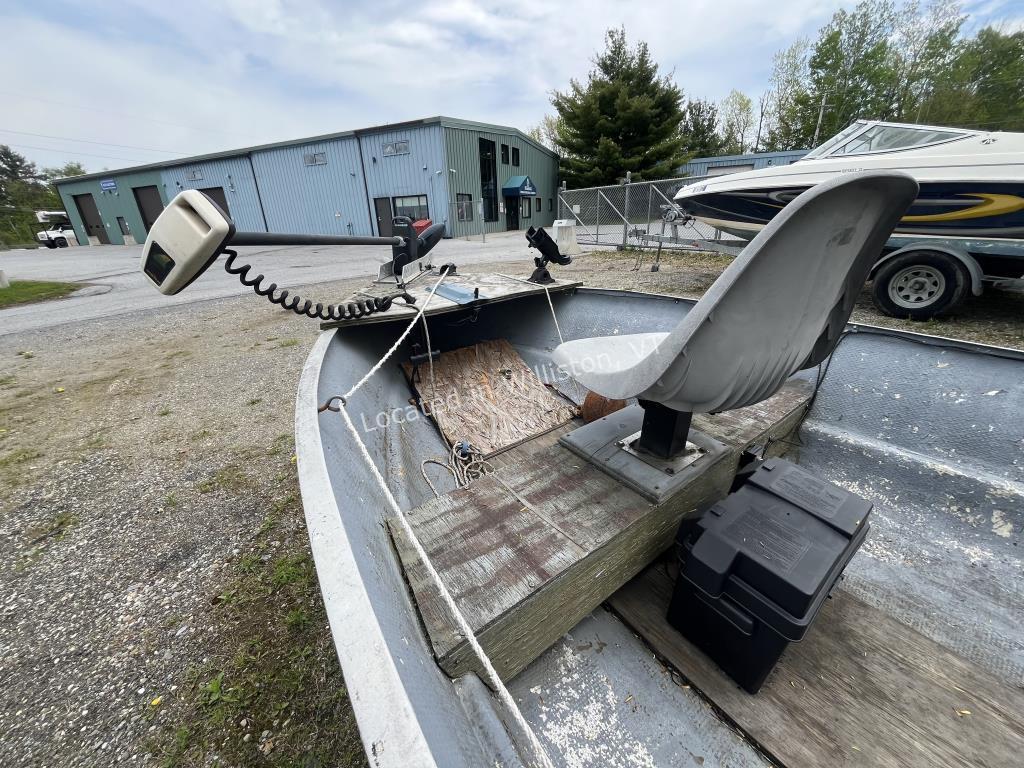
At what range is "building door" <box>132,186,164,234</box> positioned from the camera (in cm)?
2240

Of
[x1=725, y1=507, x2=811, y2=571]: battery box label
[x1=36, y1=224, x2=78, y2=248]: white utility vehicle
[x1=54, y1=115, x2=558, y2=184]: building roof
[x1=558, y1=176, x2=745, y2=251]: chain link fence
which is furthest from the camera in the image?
[x1=36, y1=224, x2=78, y2=248]: white utility vehicle

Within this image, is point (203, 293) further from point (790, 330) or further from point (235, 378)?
point (790, 330)

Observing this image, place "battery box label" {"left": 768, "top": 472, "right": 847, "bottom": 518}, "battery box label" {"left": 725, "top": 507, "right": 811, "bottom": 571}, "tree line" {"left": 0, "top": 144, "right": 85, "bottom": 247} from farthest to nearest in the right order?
"tree line" {"left": 0, "top": 144, "right": 85, "bottom": 247}
"battery box label" {"left": 768, "top": 472, "right": 847, "bottom": 518}
"battery box label" {"left": 725, "top": 507, "right": 811, "bottom": 571}

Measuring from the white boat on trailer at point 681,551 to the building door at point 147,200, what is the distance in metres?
29.7

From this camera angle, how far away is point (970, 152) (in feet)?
11.6

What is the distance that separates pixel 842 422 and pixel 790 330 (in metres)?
1.59

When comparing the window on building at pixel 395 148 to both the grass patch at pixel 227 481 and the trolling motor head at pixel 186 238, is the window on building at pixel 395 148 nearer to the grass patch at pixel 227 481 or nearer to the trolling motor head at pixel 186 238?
the grass patch at pixel 227 481

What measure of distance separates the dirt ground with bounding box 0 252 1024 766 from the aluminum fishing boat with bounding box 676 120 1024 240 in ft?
3.58

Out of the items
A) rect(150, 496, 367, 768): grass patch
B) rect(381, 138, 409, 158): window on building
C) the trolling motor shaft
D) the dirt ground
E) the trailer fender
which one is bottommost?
rect(150, 496, 367, 768): grass patch

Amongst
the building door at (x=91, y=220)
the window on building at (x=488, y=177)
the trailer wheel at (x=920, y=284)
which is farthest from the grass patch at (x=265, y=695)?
the building door at (x=91, y=220)

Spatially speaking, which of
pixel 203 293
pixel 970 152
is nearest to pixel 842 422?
pixel 970 152

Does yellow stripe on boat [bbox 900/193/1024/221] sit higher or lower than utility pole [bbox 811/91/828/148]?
lower

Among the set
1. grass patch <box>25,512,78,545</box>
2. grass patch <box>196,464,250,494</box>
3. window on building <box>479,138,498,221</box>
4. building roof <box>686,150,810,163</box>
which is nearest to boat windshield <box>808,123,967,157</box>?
grass patch <box>196,464,250,494</box>

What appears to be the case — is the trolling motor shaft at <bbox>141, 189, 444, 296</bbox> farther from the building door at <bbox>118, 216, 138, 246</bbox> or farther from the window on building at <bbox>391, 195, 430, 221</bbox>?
the building door at <bbox>118, 216, 138, 246</bbox>
